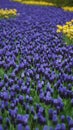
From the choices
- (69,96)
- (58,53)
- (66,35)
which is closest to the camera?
(69,96)

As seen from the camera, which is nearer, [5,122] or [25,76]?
[5,122]

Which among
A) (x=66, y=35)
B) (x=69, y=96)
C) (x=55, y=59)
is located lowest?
(x=66, y=35)

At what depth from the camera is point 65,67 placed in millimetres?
6992

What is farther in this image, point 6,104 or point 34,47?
point 34,47

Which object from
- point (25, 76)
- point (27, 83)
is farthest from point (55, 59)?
point (27, 83)

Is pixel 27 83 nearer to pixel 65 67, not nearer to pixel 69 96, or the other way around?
pixel 69 96

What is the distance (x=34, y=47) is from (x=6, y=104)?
480 centimetres

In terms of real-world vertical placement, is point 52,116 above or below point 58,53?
above

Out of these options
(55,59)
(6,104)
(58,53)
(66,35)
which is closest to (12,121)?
(6,104)

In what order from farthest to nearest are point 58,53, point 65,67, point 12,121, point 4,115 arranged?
point 58,53, point 65,67, point 4,115, point 12,121

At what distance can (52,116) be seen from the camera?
171 inches

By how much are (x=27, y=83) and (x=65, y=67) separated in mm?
Answer: 1465

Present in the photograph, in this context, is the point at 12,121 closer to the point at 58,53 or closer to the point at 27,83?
the point at 27,83

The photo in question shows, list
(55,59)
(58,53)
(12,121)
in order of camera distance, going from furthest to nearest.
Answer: (58,53) → (55,59) → (12,121)
